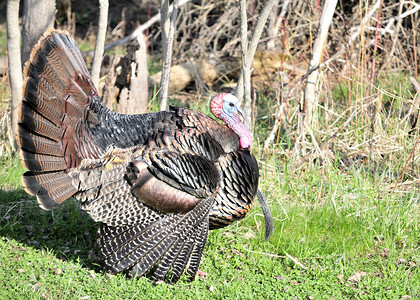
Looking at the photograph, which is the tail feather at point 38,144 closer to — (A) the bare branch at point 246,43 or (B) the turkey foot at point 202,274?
(B) the turkey foot at point 202,274

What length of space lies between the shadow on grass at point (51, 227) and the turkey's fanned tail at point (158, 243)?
0.40 metres

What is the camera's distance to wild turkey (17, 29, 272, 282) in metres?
3.87

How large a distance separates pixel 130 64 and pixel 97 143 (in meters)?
2.30

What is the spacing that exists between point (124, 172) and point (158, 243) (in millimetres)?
597

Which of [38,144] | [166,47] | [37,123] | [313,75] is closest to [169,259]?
[38,144]

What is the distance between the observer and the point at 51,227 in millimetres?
4703

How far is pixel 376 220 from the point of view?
472 centimetres

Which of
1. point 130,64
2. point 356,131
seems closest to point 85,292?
point 130,64

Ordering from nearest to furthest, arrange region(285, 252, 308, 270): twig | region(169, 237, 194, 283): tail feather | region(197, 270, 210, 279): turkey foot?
region(169, 237, 194, 283): tail feather < region(197, 270, 210, 279): turkey foot < region(285, 252, 308, 270): twig

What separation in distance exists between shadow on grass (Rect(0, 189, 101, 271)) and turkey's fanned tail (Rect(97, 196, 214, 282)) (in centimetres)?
40

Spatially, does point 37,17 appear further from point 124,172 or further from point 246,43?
point 124,172

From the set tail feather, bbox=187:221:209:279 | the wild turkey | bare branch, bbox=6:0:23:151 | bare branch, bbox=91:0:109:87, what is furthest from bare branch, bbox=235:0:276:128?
bare branch, bbox=6:0:23:151

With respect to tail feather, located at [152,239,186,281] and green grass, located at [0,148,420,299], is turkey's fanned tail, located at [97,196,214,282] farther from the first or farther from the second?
green grass, located at [0,148,420,299]

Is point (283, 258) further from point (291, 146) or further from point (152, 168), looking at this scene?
point (291, 146)
